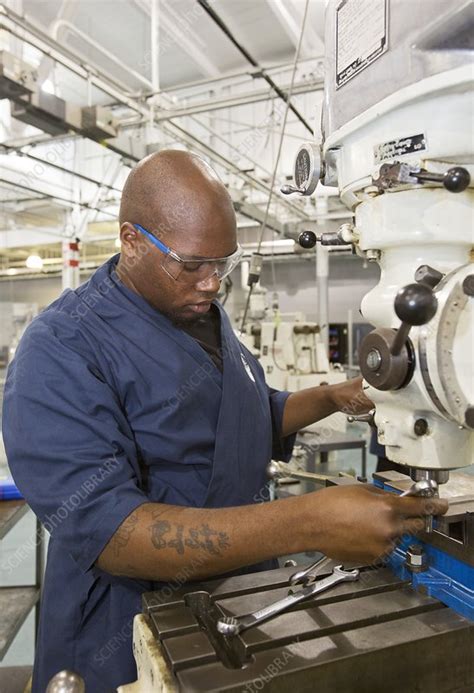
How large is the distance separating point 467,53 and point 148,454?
2.25 ft

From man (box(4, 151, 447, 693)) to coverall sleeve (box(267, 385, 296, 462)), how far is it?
0.16m

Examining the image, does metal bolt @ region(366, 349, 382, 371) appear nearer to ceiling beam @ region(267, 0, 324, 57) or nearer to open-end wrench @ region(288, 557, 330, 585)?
open-end wrench @ region(288, 557, 330, 585)

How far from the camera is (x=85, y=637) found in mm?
820

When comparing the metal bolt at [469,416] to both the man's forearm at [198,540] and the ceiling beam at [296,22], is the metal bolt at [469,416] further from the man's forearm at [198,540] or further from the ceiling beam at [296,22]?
the ceiling beam at [296,22]

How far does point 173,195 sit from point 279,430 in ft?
1.98

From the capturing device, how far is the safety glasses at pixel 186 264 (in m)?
0.86

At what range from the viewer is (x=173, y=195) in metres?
0.86

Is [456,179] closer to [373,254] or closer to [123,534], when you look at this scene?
[373,254]

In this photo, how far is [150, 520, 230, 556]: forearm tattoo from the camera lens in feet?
2.15

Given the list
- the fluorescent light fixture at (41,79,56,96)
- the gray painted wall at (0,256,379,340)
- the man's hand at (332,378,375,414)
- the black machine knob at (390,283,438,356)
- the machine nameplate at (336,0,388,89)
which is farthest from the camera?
the gray painted wall at (0,256,379,340)

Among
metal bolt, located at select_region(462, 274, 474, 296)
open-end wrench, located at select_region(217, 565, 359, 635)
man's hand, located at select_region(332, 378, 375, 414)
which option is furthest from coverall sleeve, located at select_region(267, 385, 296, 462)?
metal bolt, located at select_region(462, 274, 474, 296)

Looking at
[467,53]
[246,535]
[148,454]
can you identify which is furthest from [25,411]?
[467,53]

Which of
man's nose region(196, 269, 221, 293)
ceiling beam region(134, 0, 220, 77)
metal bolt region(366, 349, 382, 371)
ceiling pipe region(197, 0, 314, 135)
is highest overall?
ceiling beam region(134, 0, 220, 77)

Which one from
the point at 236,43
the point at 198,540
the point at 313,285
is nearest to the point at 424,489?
the point at 198,540
